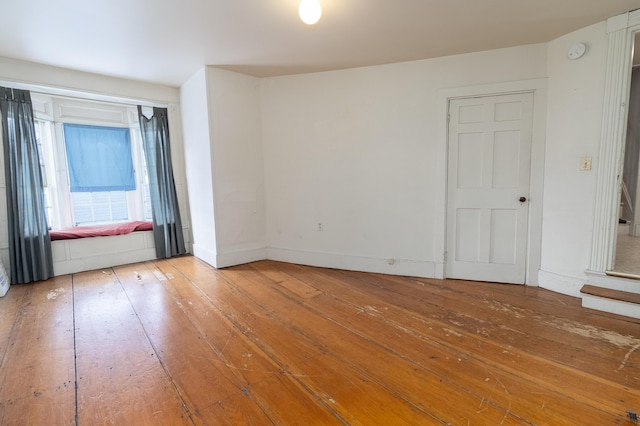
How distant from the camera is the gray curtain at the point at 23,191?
3396 mm

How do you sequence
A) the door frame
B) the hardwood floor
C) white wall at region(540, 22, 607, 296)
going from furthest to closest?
the door frame
white wall at region(540, 22, 607, 296)
the hardwood floor

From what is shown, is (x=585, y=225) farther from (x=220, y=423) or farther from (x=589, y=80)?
(x=220, y=423)

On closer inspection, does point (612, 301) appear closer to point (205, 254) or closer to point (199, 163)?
point (205, 254)

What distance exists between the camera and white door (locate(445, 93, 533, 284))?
3178 mm

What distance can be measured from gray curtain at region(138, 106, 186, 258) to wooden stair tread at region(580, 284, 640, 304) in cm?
503

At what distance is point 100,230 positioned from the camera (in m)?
4.16

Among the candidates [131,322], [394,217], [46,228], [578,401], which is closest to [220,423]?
[131,322]

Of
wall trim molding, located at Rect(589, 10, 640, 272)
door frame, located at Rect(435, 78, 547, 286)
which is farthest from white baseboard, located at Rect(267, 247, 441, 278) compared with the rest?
wall trim molding, located at Rect(589, 10, 640, 272)

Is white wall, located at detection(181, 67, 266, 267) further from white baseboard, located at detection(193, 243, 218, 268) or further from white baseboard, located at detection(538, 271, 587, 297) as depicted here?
white baseboard, located at detection(538, 271, 587, 297)

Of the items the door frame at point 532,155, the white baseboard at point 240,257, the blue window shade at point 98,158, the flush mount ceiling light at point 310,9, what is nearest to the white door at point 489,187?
the door frame at point 532,155

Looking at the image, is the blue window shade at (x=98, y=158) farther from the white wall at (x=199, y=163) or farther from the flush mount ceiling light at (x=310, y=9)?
the flush mount ceiling light at (x=310, y=9)

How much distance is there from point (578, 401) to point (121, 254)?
197 inches

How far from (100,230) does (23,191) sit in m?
0.93

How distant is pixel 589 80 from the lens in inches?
108
